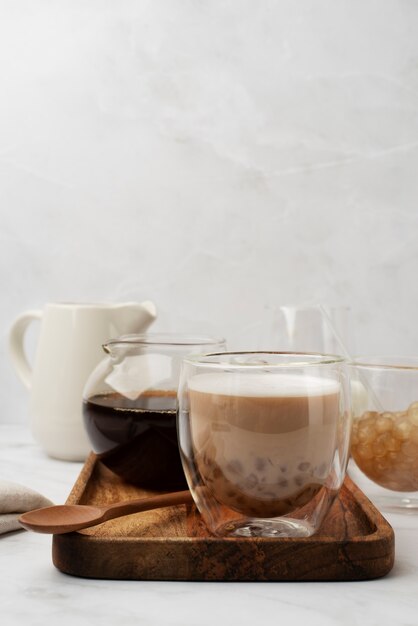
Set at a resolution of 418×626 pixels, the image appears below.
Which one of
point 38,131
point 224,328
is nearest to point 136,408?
point 224,328

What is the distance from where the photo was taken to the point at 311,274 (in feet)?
3.84

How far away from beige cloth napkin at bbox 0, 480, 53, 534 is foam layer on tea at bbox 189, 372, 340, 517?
0.17 m

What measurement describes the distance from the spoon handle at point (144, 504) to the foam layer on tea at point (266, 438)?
59 millimetres

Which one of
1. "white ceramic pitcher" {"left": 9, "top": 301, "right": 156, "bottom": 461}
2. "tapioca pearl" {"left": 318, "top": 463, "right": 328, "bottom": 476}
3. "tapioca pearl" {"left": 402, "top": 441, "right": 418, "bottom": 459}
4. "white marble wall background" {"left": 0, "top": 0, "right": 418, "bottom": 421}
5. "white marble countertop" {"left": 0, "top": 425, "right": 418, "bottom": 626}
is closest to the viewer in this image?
"white marble countertop" {"left": 0, "top": 425, "right": 418, "bottom": 626}

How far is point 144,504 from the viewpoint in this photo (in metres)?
0.63

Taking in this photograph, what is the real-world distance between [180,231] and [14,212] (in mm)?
250

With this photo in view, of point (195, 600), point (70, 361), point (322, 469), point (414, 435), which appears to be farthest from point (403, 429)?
point (70, 361)

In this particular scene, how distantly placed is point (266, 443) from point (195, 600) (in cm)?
12

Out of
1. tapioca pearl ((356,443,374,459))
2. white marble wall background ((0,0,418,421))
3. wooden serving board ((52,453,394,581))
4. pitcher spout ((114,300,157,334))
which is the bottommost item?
wooden serving board ((52,453,394,581))

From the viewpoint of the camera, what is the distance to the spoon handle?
603 millimetres

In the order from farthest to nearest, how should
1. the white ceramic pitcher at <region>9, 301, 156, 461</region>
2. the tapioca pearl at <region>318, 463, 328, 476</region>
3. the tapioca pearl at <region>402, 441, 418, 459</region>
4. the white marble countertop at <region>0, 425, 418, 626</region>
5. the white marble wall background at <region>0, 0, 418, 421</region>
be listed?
the white marble wall background at <region>0, 0, 418, 421</region>
the white ceramic pitcher at <region>9, 301, 156, 461</region>
the tapioca pearl at <region>402, 441, 418, 459</region>
the tapioca pearl at <region>318, 463, 328, 476</region>
the white marble countertop at <region>0, 425, 418, 626</region>

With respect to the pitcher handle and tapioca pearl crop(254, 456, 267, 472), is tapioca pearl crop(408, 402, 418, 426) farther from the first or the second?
the pitcher handle

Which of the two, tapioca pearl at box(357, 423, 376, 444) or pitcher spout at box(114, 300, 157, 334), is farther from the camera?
pitcher spout at box(114, 300, 157, 334)

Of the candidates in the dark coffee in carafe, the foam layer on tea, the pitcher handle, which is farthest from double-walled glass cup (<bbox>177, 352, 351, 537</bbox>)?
the pitcher handle
